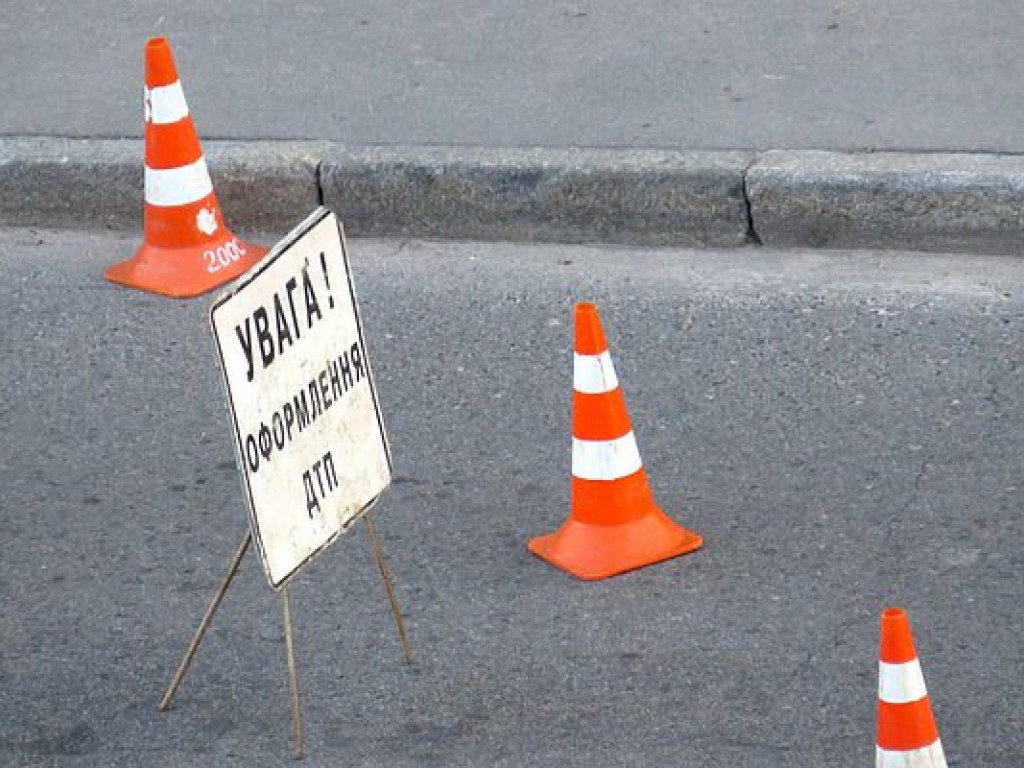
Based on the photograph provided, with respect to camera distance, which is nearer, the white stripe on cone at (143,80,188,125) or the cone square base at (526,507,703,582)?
the cone square base at (526,507,703,582)

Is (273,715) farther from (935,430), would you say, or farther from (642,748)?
(935,430)

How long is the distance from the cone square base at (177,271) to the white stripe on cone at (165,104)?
407 mm

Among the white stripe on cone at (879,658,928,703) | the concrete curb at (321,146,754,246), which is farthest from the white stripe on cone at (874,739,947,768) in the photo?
the concrete curb at (321,146,754,246)

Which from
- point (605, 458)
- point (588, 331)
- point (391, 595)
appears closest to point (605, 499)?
point (605, 458)

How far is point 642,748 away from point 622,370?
181 centimetres

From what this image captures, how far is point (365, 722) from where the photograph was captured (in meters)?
4.64

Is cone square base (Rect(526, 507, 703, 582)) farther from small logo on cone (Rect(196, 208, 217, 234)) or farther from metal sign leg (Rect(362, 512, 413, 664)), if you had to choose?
small logo on cone (Rect(196, 208, 217, 234))

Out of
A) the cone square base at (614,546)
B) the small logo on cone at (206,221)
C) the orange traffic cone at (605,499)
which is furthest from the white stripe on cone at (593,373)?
the small logo on cone at (206,221)

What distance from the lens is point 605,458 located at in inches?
205

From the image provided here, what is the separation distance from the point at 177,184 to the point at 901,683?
3.69m

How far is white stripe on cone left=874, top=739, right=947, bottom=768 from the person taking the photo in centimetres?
386

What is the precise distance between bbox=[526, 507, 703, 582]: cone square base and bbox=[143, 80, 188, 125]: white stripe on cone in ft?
7.23

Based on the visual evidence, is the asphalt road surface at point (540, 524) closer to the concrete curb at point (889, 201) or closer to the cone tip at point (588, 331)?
the concrete curb at point (889, 201)

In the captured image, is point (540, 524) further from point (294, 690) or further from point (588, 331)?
point (294, 690)
